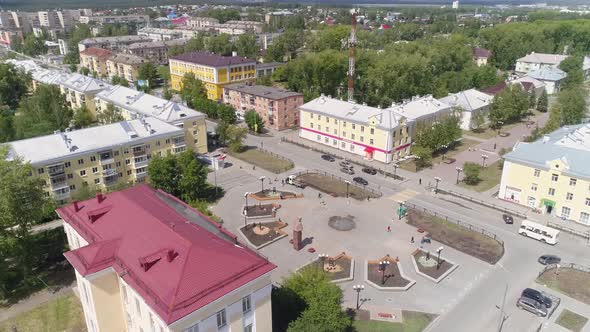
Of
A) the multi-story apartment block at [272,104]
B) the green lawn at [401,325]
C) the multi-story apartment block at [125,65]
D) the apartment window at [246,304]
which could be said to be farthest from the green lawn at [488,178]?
the multi-story apartment block at [125,65]

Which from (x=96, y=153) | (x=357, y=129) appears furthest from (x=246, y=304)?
(x=357, y=129)

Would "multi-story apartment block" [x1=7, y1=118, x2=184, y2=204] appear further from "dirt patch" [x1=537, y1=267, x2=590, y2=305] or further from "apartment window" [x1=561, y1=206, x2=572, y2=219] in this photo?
"apartment window" [x1=561, y1=206, x2=572, y2=219]

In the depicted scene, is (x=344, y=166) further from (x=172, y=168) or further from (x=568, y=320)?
(x=568, y=320)

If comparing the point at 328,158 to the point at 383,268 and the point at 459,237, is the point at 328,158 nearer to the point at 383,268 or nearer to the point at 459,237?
the point at 459,237

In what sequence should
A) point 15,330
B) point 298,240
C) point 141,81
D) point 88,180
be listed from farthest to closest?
point 141,81, point 88,180, point 298,240, point 15,330

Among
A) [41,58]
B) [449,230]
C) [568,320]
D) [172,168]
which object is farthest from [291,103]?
[41,58]
